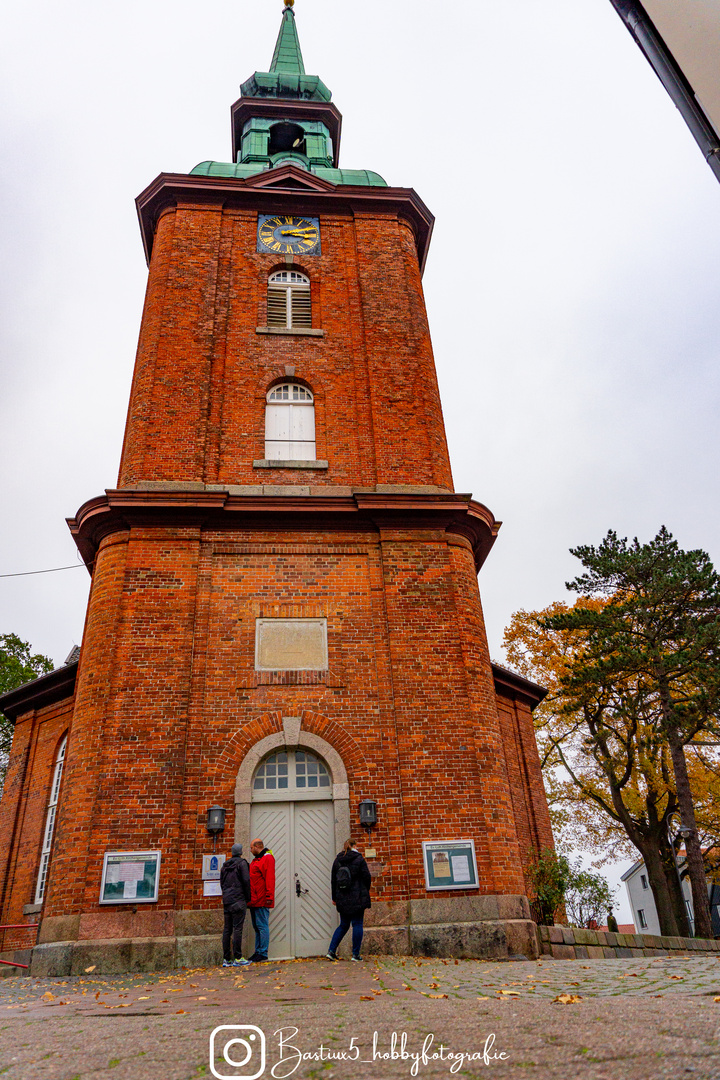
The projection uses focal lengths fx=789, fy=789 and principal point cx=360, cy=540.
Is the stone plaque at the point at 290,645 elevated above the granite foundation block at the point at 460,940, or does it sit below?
above

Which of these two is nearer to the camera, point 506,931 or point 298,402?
point 506,931

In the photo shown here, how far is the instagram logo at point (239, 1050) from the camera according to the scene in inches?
151

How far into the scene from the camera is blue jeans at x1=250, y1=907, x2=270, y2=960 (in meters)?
10.3

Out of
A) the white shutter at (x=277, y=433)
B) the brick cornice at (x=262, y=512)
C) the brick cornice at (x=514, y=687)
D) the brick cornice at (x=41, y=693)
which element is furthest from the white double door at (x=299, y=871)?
the brick cornice at (x=514, y=687)

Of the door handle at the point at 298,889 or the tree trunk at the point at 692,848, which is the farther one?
the tree trunk at the point at 692,848

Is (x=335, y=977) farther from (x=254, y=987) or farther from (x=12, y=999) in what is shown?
(x=12, y=999)

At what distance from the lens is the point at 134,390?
16.1 metres

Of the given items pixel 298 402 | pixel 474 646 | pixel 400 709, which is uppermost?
pixel 298 402

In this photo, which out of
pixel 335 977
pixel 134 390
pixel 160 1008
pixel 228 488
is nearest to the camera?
pixel 160 1008

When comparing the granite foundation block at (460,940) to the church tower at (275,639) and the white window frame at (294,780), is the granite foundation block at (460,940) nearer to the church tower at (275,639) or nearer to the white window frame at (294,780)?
the church tower at (275,639)

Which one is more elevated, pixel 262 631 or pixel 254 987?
pixel 262 631

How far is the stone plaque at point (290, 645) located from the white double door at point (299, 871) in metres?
2.14

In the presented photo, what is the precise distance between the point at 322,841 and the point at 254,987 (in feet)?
14.6

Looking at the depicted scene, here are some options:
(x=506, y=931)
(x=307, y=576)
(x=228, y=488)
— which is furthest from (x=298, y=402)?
(x=506, y=931)
